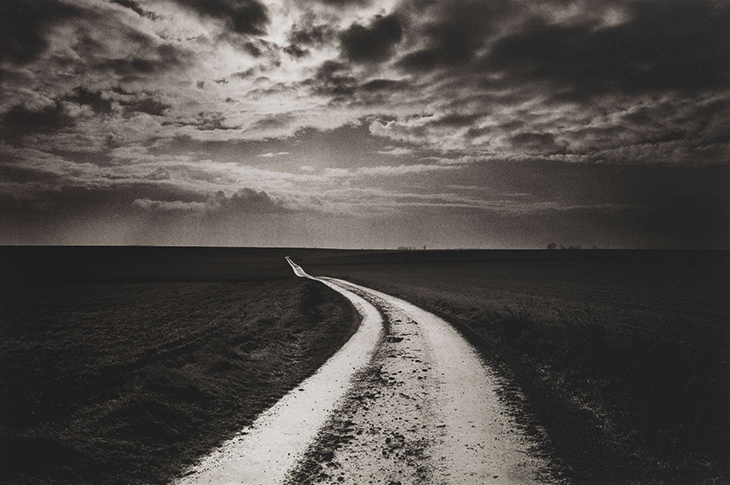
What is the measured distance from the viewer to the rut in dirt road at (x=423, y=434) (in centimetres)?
578

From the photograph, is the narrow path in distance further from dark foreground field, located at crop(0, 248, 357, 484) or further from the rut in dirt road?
dark foreground field, located at crop(0, 248, 357, 484)

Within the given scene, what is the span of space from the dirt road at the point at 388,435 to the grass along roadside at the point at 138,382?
878mm

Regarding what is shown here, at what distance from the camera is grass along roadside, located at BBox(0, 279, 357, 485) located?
248 inches

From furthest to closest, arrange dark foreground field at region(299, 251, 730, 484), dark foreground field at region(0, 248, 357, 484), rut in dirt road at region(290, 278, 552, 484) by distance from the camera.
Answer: dark foreground field at region(0, 248, 357, 484)
dark foreground field at region(299, 251, 730, 484)
rut in dirt road at region(290, 278, 552, 484)

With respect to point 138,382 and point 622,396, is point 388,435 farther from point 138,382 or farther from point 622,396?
A: point 138,382

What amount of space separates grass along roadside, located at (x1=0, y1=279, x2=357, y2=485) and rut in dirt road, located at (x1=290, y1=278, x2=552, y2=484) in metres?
2.17

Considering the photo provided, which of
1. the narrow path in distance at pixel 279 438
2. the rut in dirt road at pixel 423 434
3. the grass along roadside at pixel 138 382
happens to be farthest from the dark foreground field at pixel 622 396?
the grass along roadside at pixel 138 382

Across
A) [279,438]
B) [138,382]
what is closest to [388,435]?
[279,438]

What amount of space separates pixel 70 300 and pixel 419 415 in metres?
31.9

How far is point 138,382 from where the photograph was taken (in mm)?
9422

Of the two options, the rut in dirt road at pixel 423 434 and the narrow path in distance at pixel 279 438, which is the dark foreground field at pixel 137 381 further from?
the rut in dirt road at pixel 423 434

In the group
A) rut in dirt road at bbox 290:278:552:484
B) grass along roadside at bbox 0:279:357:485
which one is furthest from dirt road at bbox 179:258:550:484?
grass along roadside at bbox 0:279:357:485

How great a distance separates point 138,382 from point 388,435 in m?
6.26

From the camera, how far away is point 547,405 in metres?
8.46
